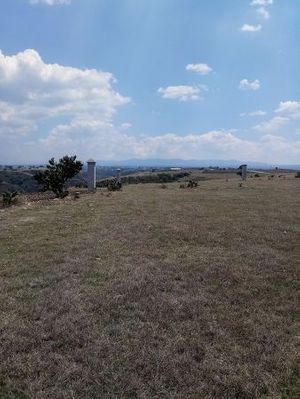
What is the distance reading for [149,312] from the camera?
232 inches

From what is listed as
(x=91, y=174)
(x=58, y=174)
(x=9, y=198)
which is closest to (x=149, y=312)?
(x=9, y=198)

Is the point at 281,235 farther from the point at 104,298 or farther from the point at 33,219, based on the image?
the point at 33,219

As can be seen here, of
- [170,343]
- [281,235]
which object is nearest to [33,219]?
[281,235]

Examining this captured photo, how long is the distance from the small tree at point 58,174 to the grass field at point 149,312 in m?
9.74

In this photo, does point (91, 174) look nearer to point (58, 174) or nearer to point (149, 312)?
point (58, 174)

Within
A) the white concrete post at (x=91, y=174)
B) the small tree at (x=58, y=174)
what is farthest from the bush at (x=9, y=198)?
the white concrete post at (x=91, y=174)

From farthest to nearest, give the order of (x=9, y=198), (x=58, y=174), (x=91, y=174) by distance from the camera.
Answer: (x=91, y=174) → (x=58, y=174) → (x=9, y=198)

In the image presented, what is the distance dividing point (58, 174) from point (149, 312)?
16.2 metres

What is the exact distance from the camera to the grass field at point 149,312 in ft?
14.3

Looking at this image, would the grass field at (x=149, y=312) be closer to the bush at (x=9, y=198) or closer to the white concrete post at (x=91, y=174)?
the bush at (x=9, y=198)

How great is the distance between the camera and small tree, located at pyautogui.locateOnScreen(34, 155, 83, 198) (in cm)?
2109

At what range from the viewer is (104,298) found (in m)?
6.35

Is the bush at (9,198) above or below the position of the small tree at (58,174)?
below

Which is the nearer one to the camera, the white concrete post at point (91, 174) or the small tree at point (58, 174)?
the small tree at point (58, 174)
